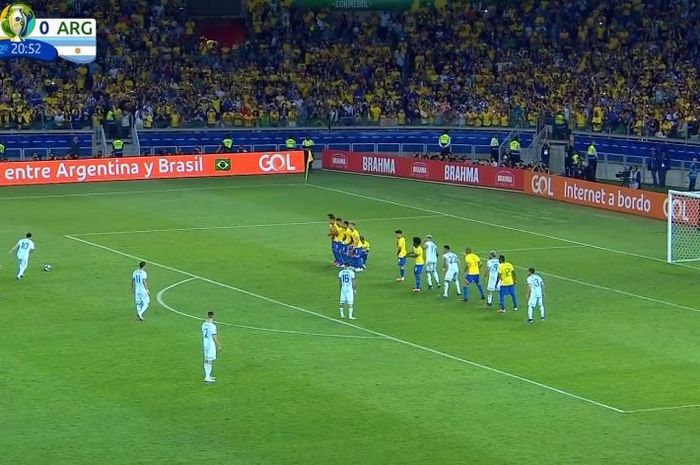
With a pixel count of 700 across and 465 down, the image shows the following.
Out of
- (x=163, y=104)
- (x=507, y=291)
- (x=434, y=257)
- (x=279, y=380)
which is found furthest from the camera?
(x=163, y=104)

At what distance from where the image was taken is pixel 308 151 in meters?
71.8

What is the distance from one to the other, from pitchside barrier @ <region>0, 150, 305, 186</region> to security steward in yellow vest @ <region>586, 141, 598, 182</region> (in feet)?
47.4

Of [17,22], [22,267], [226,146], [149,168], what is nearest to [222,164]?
[226,146]

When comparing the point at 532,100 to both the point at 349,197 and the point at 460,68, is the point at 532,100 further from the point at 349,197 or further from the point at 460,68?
the point at 349,197

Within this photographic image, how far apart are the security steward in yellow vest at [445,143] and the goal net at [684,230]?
1988 centimetres

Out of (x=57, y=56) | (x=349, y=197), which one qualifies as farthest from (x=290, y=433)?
(x=57, y=56)

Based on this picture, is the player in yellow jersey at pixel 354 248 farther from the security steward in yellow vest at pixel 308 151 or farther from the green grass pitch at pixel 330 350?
the security steward in yellow vest at pixel 308 151

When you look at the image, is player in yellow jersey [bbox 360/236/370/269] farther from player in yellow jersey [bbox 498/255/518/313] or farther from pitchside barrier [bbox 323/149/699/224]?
pitchside barrier [bbox 323/149/699/224]

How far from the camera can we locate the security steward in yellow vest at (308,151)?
71438 mm

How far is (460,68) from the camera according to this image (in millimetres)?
78875

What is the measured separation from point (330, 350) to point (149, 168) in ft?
114

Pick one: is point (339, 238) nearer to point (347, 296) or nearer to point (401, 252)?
point (401, 252)

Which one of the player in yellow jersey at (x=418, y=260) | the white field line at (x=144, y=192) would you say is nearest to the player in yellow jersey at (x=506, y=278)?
the player in yellow jersey at (x=418, y=260)

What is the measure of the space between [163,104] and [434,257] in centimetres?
3430
